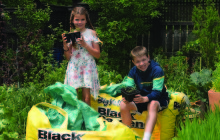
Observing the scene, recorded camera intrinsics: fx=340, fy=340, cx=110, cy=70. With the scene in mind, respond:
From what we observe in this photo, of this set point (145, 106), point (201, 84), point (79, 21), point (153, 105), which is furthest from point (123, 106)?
point (201, 84)

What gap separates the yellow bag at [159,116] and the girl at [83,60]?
8.8 inches

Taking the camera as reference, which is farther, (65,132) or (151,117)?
(151,117)

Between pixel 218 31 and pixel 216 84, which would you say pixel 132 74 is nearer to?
pixel 216 84

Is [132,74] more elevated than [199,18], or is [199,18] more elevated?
[199,18]

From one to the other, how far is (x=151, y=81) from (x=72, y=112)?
0.88 meters

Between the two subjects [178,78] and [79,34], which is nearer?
[79,34]

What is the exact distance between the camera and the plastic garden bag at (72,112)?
127 inches

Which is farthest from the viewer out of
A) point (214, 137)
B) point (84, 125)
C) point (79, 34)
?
point (79, 34)

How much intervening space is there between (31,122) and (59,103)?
0.45m

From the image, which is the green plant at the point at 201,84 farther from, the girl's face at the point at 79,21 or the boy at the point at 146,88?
the girl's face at the point at 79,21

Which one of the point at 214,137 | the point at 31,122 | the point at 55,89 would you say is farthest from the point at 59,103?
the point at 214,137

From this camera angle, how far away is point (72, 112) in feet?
10.9

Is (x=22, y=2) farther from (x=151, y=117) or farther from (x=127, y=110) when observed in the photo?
(x=151, y=117)

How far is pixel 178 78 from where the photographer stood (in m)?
6.17
